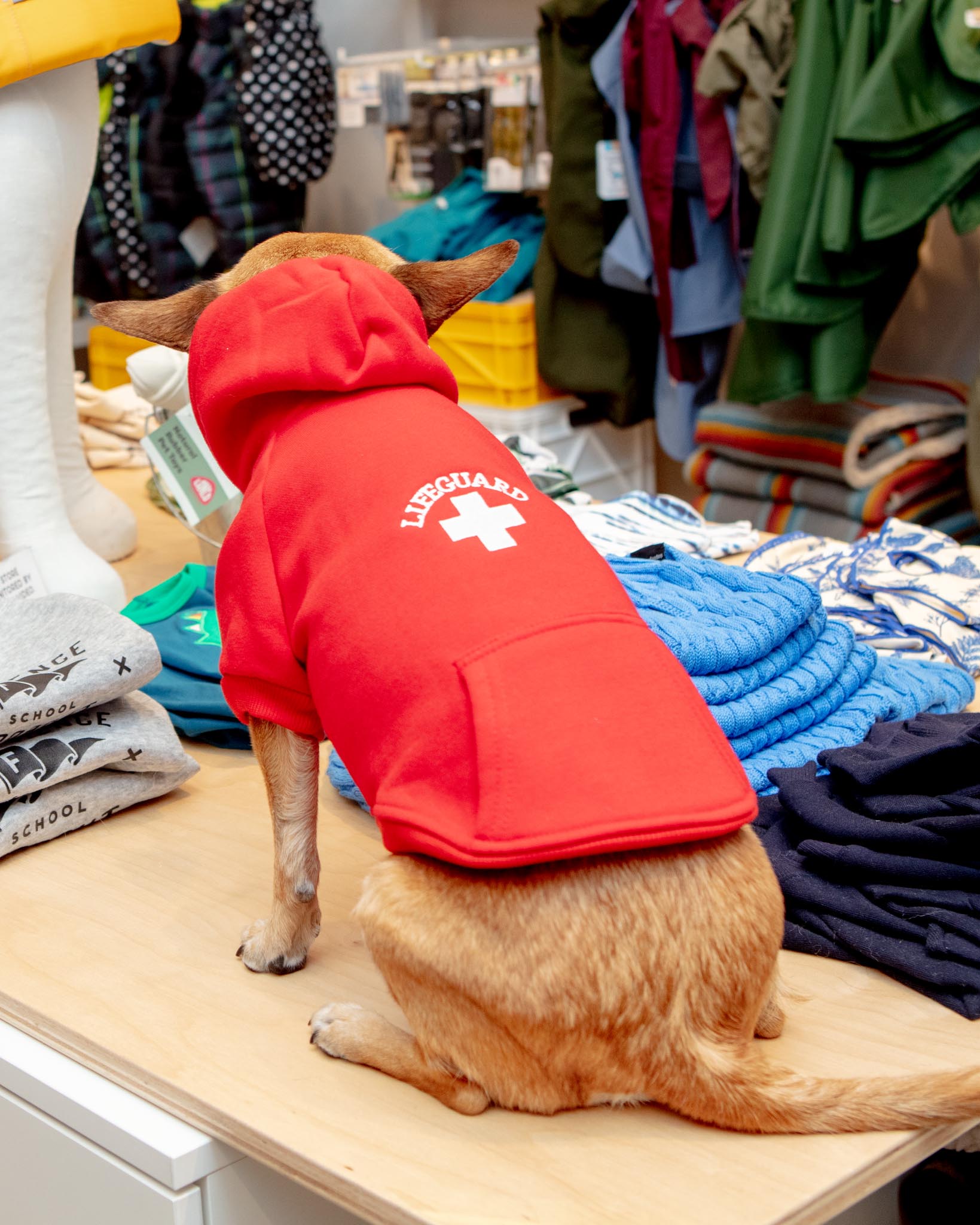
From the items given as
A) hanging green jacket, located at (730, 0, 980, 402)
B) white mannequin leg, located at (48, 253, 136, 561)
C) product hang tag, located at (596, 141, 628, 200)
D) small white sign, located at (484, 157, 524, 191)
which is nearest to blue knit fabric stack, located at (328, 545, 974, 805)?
white mannequin leg, located at (48, 253, 136, 561)

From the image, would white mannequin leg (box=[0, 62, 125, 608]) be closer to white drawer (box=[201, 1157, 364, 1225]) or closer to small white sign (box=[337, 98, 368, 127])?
white drawer (box=[201, 1157, 364, 1225])

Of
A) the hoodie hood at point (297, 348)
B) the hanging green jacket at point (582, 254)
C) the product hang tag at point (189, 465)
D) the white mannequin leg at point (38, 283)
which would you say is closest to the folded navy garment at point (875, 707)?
the hoodie hood at point (297, 348)

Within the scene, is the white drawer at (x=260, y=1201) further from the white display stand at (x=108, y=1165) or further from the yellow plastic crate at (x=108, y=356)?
the yellow plastic crate at (x=108, y=356)

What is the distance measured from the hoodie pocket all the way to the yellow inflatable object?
43.0 inches

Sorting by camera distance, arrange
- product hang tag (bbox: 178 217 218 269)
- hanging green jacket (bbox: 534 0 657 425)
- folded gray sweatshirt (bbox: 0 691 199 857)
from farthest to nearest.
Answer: product hang tag (bbox: 178 217 218 269) < hanging green jacket (bbox: 534 0 657 425) < folded gray sweatshirt (bbox: 0 691 199 857)

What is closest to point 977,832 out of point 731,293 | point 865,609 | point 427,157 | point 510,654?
point 510,654

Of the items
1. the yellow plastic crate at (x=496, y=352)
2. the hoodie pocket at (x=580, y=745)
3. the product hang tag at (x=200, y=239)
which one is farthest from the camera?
the product hang tag at (x=200, y=239)

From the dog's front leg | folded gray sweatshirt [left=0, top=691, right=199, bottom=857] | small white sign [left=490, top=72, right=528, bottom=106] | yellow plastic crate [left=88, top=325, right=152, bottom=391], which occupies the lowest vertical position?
yellow plastic crate [left=88, top=325, right=152, bottom=391]

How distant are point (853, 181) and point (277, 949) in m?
1.71

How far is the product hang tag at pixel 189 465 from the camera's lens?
1.61 metres

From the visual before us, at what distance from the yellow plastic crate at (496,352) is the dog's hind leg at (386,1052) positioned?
6.56 feet

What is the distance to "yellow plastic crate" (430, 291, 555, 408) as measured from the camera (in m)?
2.69

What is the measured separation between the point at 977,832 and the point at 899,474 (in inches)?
56.0

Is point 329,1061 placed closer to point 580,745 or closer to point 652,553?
point 580,745
